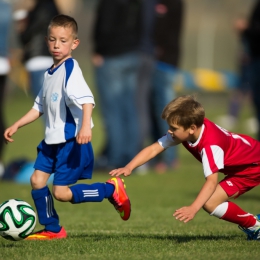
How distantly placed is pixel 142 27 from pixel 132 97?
1224mm

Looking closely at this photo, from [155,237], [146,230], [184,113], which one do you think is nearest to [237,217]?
[155,237]

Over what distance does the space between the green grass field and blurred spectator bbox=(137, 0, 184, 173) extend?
0.90 metres

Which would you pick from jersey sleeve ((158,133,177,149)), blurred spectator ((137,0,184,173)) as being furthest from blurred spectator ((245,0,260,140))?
jersey sleeve ((158,133,177,149))

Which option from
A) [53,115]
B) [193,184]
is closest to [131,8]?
[193,184]

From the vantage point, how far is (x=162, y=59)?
42.5ft

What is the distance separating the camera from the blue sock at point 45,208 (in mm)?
6516

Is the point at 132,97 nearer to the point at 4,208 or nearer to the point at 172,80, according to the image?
the point at 172,80

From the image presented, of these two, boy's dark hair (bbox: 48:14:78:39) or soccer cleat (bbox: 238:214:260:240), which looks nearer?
soccer cleat (bbox: 238:214:260:240)

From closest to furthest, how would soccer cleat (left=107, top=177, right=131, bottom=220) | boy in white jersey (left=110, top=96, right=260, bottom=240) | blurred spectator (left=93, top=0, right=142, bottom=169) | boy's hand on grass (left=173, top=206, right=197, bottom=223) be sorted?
boy's hand on grass (left=173, top=206, right=197, bottom=223) → boy in white jersey (left=110, top=96, right=260, bottom=240) → soccer cleat (left=107, top=177, right=131, bottom=220) → blurred spectator (left=93, top=0, right=142, bottom=169)

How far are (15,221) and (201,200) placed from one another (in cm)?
151

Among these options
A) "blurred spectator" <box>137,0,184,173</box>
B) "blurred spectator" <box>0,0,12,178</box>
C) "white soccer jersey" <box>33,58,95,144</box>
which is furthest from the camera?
"blurred spectator" <box>137,0,184,173</box>

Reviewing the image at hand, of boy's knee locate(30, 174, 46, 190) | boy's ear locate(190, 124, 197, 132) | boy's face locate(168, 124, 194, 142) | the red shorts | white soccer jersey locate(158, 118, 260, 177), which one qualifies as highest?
boy's ear locate(190, 124, 197, 132)

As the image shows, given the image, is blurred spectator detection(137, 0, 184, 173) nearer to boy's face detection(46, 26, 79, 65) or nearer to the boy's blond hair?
boy's face detection(46, 26, 79, 65)

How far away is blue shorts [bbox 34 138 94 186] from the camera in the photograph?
6.46m
